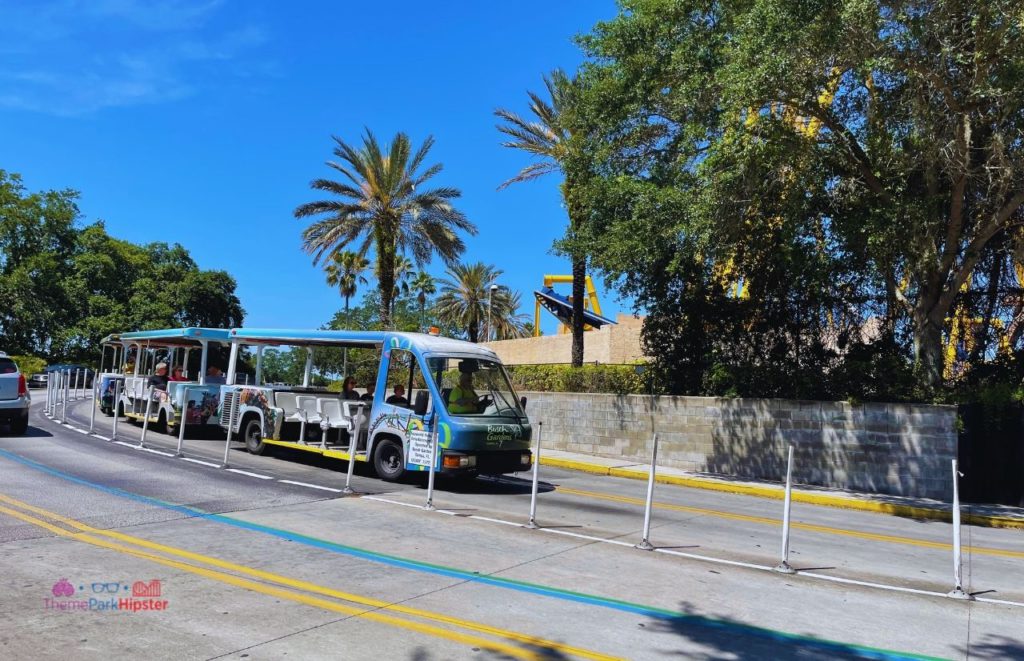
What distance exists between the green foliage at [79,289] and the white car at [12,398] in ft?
132

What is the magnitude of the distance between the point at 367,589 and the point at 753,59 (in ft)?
35.7

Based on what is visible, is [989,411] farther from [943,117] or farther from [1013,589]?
[1013,589]

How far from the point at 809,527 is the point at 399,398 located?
6.75 meters

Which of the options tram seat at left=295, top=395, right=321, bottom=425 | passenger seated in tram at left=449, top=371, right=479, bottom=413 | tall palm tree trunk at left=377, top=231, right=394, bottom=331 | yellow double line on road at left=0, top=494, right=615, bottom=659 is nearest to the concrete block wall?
passenger seated in tram at left=449, top=371, right=479, bottom=413

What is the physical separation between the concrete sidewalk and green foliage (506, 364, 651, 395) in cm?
238

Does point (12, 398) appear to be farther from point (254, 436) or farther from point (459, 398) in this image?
point (459, 398)

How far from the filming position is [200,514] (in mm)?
8844

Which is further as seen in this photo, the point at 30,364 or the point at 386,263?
the point at 30,364

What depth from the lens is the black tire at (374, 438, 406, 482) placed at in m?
12.2

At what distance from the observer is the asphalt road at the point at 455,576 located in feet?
16.5

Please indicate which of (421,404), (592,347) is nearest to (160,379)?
(421,404)

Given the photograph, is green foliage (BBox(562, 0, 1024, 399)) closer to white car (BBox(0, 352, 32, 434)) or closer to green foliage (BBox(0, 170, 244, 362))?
white car (BBox(0, 352, 32, 434))

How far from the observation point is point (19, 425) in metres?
16.3

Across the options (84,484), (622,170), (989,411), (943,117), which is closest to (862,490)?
(989,411)
